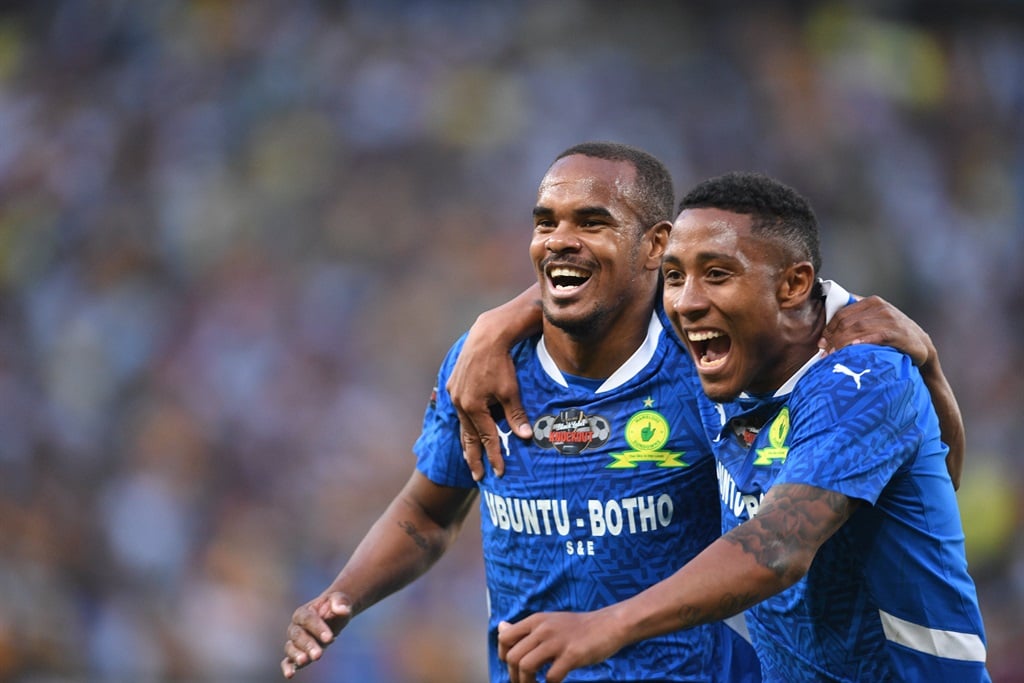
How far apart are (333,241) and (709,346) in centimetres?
682

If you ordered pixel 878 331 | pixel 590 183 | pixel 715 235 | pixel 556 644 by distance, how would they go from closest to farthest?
pixel 556 644 < pixel 878 331 < pixel 715 235 < pixel 590 183

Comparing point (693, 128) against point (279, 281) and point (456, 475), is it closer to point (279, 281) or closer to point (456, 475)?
point (279, 281)

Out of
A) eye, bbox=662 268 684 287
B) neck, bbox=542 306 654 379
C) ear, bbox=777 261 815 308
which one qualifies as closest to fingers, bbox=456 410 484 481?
neck, bbox=542 306 654 379

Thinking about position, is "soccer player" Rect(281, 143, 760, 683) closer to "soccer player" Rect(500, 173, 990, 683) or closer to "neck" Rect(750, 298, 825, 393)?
"soccer player" Rect(500, 173, 990, 683)

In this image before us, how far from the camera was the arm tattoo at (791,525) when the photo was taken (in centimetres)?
275

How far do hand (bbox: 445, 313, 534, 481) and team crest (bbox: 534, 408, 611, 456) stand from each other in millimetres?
53

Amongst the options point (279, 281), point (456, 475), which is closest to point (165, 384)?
point (279, 281)

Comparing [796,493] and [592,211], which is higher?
[592,211]

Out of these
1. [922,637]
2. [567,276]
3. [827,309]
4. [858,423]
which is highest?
[567,276]

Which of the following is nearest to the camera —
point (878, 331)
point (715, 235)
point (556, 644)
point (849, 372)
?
point (556, 644)

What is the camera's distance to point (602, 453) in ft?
12.7

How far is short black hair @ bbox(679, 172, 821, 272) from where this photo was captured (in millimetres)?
3285

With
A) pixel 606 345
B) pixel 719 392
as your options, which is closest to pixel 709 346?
pixel 719 392

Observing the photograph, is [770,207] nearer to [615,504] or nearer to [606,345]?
[606,345]
